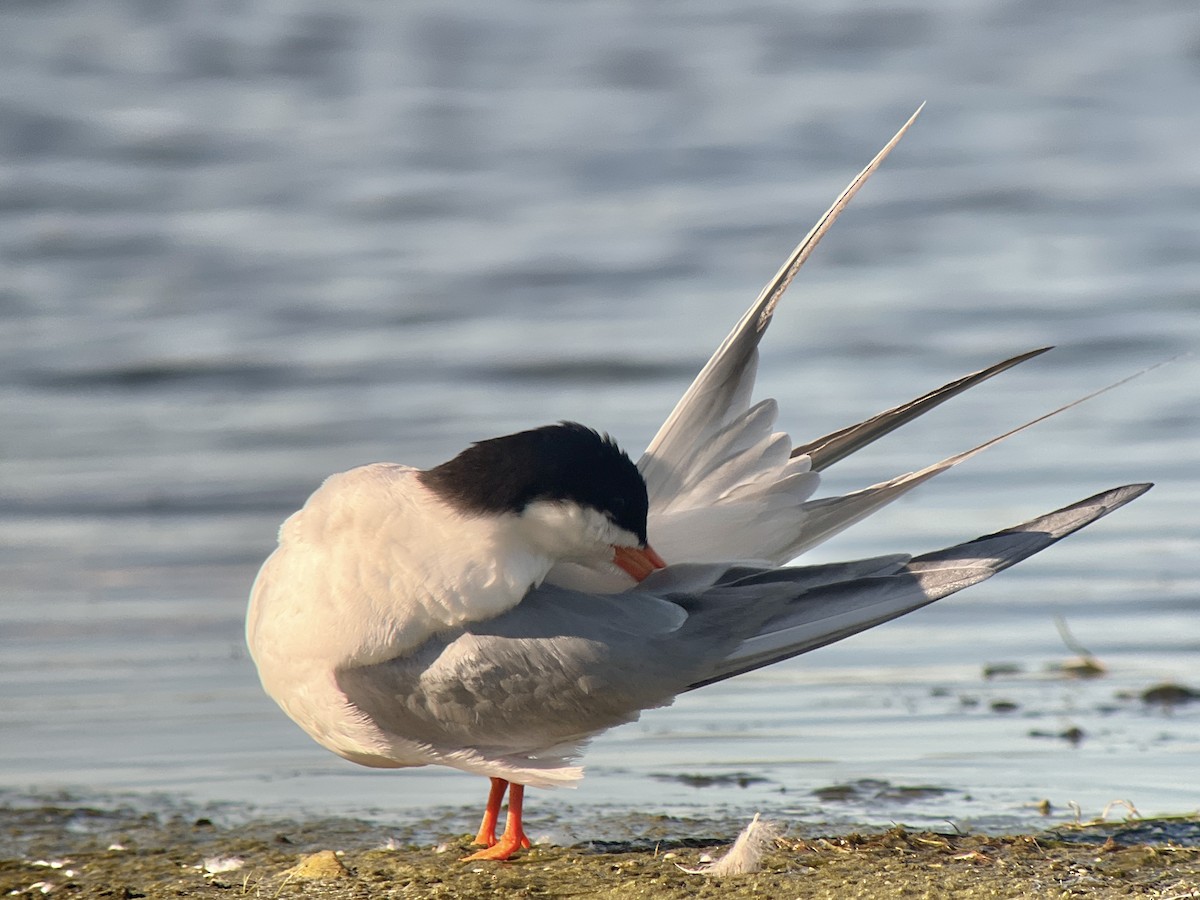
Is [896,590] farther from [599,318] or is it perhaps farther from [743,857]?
[599,318]

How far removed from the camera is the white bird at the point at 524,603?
3852 mm

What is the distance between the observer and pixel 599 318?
10.2 m

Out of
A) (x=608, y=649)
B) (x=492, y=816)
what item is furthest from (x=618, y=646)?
(x=492, y=816)

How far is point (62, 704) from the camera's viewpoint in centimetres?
525

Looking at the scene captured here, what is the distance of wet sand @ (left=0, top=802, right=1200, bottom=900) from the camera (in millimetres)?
3629

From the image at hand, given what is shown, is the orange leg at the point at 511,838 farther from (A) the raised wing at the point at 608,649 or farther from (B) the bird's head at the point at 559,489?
(B) the bird's head at the point at 559,489

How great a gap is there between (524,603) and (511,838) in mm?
530

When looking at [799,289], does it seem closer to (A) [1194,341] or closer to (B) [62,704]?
(A) [1194,341]

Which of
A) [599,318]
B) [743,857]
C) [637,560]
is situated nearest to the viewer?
[743,857]

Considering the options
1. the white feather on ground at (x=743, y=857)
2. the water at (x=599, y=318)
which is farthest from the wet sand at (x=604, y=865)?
the water at (x=599, y=318)

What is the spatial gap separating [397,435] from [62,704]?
2892 millimetres

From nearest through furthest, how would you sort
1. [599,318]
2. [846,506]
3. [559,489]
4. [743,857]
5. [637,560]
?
[743,857]
[559,489]
[637,560]
[846,506]
[599,318]

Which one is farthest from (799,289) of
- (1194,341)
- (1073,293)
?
(1194,341)

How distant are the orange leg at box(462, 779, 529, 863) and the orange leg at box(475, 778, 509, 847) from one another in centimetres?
4
